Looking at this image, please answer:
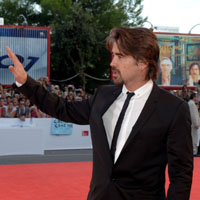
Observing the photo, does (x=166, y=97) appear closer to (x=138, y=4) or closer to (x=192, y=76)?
(x=192, y=76)

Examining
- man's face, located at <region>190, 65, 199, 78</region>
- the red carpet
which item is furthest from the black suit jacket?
man's face, located at <region>190, 65, 199, 78</region>

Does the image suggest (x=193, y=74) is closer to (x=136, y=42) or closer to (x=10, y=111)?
(x=10, y=111)

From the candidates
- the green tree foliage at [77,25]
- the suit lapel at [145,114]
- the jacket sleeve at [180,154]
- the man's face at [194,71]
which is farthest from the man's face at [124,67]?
the green tree foliage at [77,25]

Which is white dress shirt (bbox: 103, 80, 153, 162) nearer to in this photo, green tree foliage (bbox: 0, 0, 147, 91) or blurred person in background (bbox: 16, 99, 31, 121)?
blurred person in background (bbox: 16, 99, 31, 121)

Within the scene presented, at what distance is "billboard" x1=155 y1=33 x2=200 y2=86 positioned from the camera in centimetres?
2383

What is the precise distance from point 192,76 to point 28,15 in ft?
64.5

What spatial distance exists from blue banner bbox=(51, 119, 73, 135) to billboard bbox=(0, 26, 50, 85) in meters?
8.44

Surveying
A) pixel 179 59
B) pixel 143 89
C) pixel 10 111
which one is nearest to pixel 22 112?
pixel 10 111

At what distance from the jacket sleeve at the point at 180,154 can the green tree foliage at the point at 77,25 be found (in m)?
24.7

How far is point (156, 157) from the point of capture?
6.52 ft

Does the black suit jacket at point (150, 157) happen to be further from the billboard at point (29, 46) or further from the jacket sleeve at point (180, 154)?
the billboard at point (29, 46)

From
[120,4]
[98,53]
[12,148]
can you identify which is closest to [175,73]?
[98,53]

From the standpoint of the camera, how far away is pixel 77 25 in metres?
28.3

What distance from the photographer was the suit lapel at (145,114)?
1.94 m
